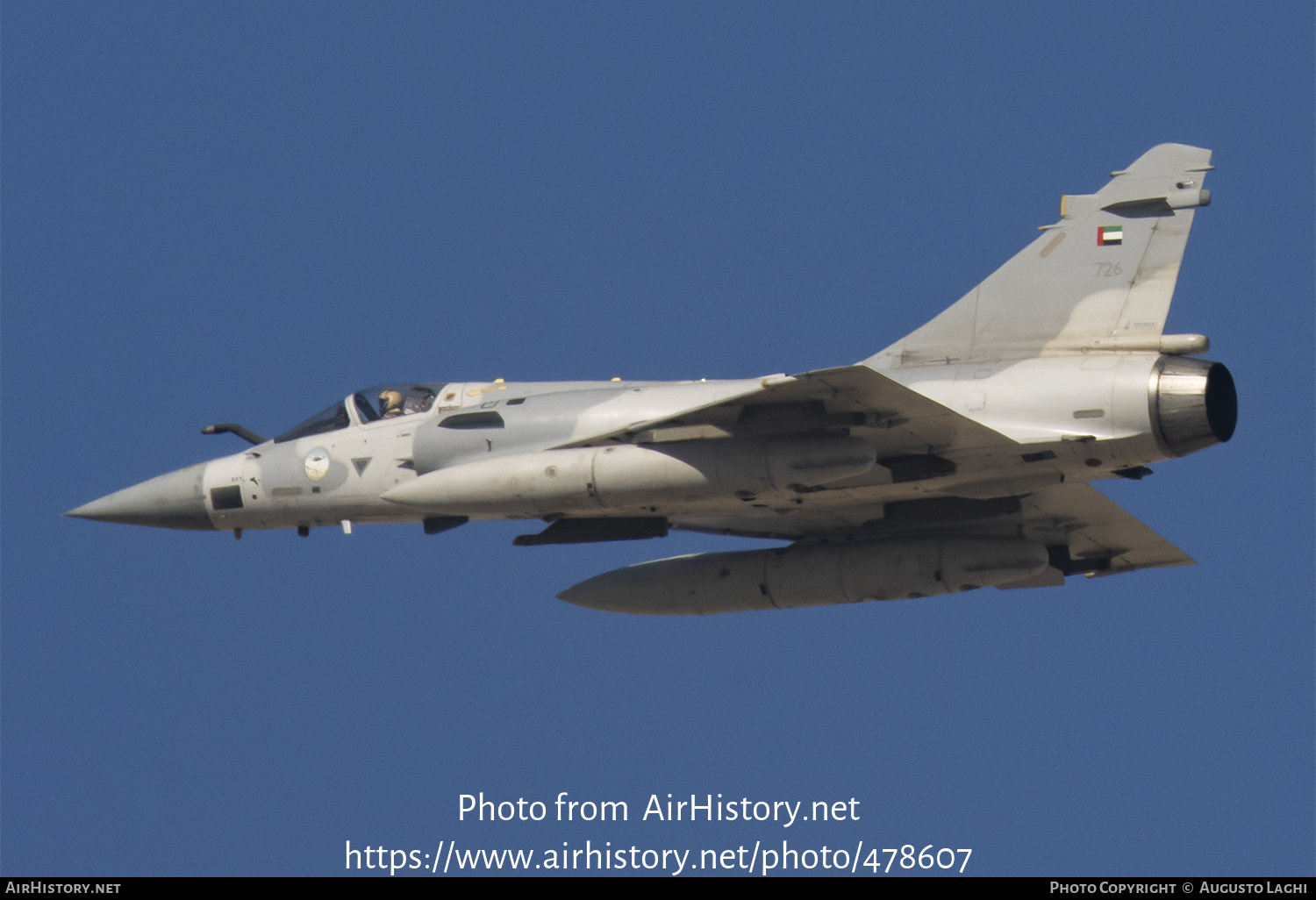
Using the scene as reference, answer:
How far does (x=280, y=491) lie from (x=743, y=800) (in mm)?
6116

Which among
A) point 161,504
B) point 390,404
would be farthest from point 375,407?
point 161,504

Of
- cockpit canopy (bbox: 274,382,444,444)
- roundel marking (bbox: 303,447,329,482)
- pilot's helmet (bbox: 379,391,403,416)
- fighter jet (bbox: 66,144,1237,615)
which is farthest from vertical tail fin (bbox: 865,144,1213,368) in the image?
roundel marking (bbox: 303,447,329,482)

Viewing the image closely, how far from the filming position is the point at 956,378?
17734 millimetres

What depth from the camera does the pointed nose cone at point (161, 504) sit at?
69.1 feet

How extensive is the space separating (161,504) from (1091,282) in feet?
34.5

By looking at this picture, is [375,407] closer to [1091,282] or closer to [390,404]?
[390,404]

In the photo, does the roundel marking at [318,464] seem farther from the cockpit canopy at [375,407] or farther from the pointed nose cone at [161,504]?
the pointed nose cone at [161,504]

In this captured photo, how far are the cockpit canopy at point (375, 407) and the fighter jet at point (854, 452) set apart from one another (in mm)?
28

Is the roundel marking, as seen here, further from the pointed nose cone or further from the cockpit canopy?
the pointed nose cone

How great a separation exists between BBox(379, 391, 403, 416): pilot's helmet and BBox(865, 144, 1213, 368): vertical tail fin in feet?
18.0

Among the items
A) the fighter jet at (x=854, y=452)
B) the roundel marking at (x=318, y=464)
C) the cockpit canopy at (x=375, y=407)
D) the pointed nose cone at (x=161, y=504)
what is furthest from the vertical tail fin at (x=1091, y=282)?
the pointed nose cone at (x=161, y=504)

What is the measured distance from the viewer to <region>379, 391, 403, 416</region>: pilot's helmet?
20.7 m

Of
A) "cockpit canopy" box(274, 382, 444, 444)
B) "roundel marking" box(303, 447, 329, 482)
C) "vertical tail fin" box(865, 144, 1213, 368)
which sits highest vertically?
"vertical tail fin" box(865, 144, 1213, 368)
